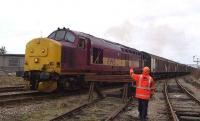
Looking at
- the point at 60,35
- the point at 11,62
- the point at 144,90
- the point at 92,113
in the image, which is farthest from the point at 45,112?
the point at 11,62

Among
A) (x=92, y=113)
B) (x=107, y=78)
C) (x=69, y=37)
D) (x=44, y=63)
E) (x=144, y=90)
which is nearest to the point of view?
(x=144, y=90)

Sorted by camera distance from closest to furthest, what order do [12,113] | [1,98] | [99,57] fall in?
1. [12,113]
2. [1,98]
3. [99,57]

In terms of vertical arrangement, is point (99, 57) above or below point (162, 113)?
above

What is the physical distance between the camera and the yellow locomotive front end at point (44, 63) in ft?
50.4

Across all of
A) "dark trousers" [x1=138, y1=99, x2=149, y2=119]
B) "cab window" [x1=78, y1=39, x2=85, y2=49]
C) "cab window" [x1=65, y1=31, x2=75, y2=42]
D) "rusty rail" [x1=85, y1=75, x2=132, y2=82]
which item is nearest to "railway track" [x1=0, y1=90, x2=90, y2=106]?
"rusty rail" [x1=85, y1=75, x2=132, y2=82]

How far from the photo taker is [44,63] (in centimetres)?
1557

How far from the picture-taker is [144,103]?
9.77 meters

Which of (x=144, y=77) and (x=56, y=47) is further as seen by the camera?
(x=56, y=47)

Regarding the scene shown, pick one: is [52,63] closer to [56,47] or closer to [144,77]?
[56,47]

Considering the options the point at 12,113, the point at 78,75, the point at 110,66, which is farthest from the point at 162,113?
the point at 110,66

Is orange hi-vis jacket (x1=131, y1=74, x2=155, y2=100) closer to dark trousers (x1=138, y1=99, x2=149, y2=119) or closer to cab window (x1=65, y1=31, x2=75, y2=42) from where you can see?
dark trousers (x1=138, y1=99, x2=149, y2=119)

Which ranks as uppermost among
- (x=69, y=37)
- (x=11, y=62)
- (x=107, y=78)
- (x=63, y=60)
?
(x=69, y=37)

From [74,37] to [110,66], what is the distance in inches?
213

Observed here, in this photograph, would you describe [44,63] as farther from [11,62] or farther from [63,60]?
[11,62]
